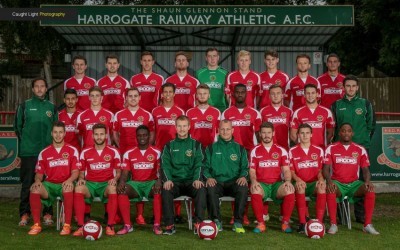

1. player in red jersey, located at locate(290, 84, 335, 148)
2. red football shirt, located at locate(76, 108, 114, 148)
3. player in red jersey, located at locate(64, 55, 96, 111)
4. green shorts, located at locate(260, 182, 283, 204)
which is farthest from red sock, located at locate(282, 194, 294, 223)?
player in red jersey, located at locate(64, 55, 96, 111)

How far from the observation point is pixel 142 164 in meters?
7.94

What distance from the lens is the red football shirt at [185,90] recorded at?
944cm

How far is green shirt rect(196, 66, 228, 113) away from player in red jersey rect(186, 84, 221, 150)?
876mm

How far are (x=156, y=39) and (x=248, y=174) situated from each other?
671 centimetres

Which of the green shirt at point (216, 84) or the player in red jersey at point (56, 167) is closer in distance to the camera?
the player in red jersey at point (56, 167)

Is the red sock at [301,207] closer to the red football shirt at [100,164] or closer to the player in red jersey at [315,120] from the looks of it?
the player in red jersey at [315,120]

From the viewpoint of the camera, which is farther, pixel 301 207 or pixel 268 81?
pixel 268 81

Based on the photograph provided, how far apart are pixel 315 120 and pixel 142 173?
8.70 feet

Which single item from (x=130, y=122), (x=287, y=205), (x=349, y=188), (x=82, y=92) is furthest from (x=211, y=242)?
(x=82, y=92)

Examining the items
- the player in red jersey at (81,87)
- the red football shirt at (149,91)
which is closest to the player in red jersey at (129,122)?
the red football shirt at (149,91)

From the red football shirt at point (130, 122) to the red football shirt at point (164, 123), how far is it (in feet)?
0.51

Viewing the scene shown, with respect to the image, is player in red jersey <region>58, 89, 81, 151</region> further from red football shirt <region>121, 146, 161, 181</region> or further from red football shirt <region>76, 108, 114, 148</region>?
red football shirt <region>121, 146, 161, 181</region>

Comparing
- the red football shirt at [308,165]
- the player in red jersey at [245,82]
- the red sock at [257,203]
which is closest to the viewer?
the red sock at [257,203]

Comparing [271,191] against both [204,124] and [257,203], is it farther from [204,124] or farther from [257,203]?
[204,124]
